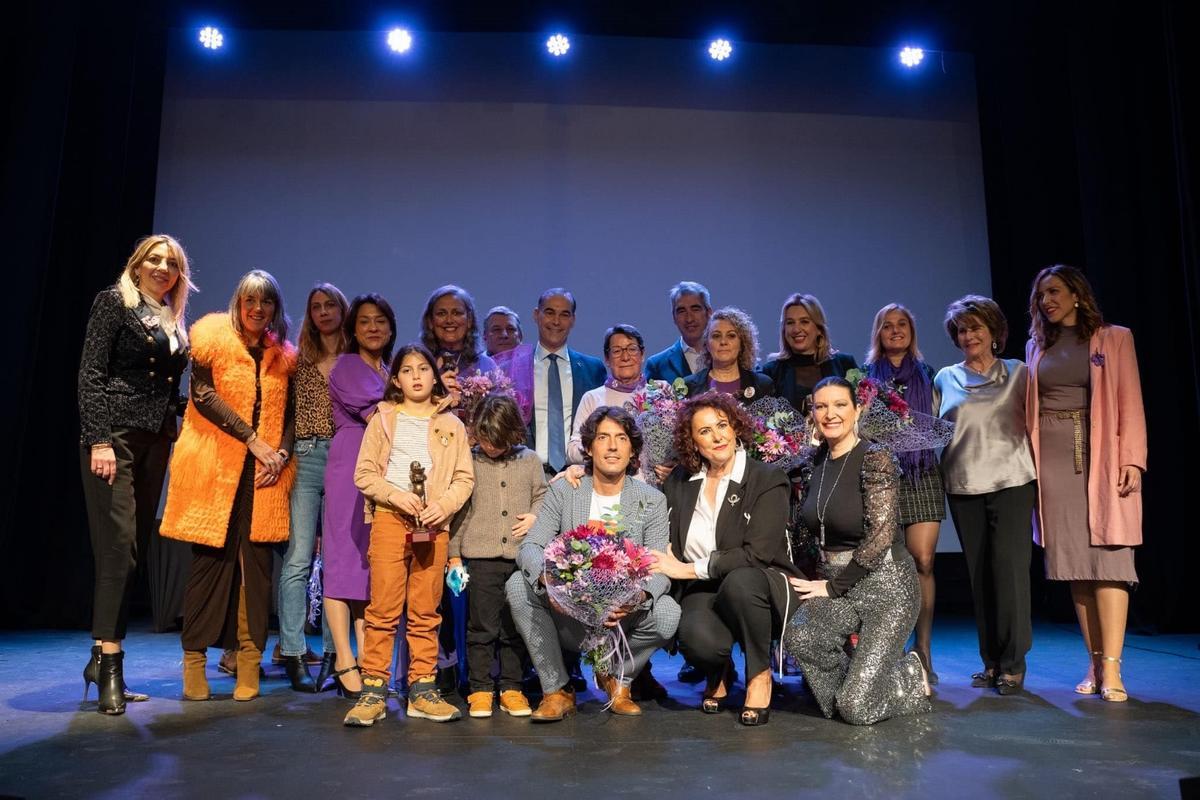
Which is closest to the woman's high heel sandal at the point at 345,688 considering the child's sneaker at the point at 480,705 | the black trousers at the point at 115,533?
the child's sneaker at the point at 480,705

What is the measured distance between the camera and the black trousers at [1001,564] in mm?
4035

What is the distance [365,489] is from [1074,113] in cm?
512

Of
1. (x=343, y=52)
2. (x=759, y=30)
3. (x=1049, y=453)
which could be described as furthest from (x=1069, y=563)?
(x=343, y=52)

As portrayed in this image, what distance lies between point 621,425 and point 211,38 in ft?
15.3

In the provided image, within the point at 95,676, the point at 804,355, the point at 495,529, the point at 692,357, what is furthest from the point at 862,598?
the point at 95,676

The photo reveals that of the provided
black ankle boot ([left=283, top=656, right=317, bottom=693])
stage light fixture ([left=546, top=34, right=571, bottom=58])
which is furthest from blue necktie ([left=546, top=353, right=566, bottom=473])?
stage light fixture ([left=546, top=34, right=571, bottom=58])

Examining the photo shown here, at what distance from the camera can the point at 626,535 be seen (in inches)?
145

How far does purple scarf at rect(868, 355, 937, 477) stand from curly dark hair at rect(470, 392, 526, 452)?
5.50 feet

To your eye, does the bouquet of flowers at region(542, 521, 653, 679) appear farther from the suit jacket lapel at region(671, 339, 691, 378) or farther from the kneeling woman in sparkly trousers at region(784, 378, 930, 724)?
the suit jacket lapel at region(671, 339, 691, 378)

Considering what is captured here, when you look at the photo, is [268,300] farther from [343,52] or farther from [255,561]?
[343,52]

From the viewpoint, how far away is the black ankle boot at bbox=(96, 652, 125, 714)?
3.59 meters

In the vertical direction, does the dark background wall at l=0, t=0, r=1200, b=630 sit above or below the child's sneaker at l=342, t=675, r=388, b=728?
above

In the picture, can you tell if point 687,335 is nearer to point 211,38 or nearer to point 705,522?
point 705,522

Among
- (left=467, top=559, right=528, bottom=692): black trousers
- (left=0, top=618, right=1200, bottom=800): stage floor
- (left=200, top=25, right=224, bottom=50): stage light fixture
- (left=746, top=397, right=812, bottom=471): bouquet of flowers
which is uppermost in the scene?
(left=200, top=25, right=224, bottom=50): stage light fixture
